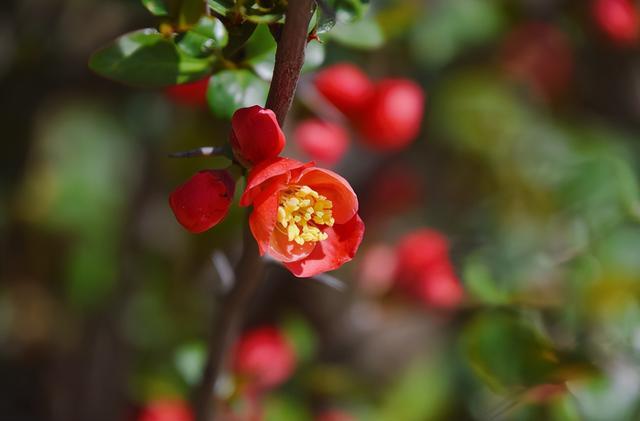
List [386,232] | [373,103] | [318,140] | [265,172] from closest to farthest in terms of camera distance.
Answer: [265,172]
[318,140]
[373,103]
[386,232]

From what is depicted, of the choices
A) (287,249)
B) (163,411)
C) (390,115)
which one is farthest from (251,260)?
(163,411)

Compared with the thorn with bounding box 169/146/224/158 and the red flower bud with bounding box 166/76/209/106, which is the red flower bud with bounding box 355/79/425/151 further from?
the thorn with bounding box 169/146/224/158

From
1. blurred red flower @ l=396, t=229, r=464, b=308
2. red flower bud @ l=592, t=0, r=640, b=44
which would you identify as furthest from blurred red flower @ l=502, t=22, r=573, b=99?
blurred red flower @ l=396, t=229, r=464, b=308

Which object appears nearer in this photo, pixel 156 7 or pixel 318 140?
pixel 156 7

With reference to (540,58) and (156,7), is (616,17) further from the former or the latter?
(156,7)

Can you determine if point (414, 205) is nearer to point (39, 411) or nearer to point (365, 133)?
point (365, 133)

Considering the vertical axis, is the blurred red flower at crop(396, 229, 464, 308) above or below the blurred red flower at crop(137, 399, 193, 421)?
above

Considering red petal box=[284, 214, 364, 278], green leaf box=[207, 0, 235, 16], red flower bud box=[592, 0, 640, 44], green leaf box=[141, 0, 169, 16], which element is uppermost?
green leaf box=[207, 0, 235, 16]
